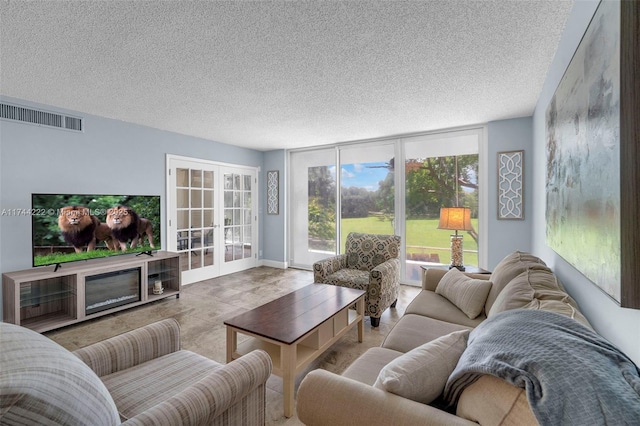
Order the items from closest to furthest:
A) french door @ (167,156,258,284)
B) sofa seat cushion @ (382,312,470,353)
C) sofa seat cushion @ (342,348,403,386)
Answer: sofa seat cushion @ (342,348,403,386), sofa seat cushion @ (382,312,470,353), french door @ (167,156,258,284)

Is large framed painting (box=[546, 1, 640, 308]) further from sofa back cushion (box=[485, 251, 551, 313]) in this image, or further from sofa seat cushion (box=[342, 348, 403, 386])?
sofa seat cushion (box=[342, 348, 403, 386])

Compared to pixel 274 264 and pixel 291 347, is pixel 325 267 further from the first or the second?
pixel 274 264

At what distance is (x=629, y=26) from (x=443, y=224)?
2628 millimetres

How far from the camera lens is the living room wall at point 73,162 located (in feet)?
9.43

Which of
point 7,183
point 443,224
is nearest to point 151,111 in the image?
point 7,183

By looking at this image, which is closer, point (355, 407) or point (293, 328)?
point (355, 407)

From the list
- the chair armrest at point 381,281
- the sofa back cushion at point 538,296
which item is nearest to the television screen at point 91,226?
the chair armrest at point 381,281

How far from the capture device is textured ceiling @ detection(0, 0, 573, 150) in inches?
65.2

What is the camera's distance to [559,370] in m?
0.71

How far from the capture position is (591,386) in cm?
66

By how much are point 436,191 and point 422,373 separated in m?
3.66

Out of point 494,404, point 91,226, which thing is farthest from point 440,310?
point 91,226

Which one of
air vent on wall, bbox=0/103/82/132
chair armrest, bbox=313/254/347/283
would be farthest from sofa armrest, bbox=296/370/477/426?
air vent on wall, bbox=0/103/82/132

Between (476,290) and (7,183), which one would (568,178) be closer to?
(476,290)
